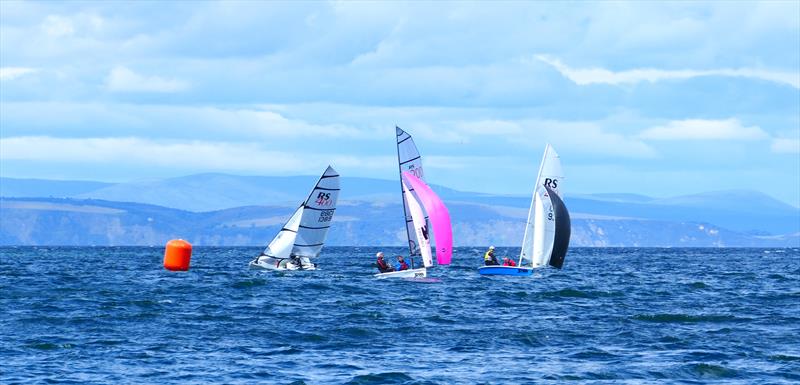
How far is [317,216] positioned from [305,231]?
1.47 meters

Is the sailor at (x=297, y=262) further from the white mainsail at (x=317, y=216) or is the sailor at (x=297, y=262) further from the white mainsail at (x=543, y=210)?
the white mainsail at (x=543, y=210)

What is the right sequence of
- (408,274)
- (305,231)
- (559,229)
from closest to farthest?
(408,274)
(559,229)
(305,231)

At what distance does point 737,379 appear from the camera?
31.9 meters

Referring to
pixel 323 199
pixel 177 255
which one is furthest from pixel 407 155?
pixel 177 255

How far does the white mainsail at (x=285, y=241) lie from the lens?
268 ft

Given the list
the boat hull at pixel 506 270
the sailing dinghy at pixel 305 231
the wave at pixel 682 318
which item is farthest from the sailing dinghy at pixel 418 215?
the wave at pixel 682 318

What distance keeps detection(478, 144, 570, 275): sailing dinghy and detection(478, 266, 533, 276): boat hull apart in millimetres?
2694

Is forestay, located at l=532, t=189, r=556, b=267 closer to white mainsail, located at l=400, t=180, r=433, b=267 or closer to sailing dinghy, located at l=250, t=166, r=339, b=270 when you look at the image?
white mainsail, located at l=400, t=180, r=433, b=267

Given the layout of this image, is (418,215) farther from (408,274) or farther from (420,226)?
(408,274)

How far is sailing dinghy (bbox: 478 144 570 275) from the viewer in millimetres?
80625

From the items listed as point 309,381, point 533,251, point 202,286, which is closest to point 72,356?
point 309,381

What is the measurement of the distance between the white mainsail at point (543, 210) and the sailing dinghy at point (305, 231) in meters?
13.6

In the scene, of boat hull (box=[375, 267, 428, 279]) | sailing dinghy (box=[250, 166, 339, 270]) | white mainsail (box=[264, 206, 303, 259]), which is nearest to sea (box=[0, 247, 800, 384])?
boat hull (box=[375, 267, 428, 279])

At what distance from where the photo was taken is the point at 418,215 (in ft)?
230
